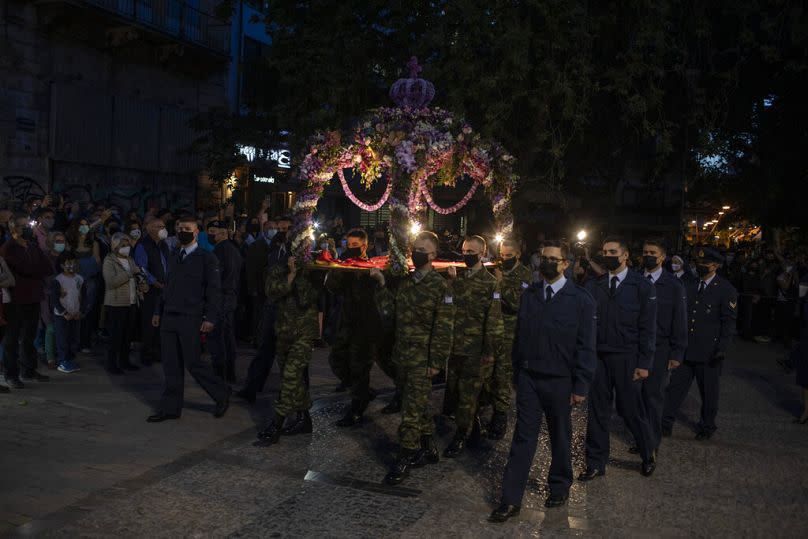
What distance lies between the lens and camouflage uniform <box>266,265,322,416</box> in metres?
7.83

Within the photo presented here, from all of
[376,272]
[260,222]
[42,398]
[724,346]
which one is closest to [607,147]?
[260,222]

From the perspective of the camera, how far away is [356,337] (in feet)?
28.6

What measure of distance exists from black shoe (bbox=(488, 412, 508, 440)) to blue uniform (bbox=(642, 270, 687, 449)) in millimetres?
1457

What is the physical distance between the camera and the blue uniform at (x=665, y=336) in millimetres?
7719

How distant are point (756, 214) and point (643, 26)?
949cm

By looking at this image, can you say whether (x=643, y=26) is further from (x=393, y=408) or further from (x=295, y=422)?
(x=295, y=422)

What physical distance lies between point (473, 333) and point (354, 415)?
5.67 ft

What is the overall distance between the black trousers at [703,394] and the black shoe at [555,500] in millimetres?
2773

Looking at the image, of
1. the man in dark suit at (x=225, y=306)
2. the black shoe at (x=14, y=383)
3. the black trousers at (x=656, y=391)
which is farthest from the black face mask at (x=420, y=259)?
the black shoe at (x=14, y=383)

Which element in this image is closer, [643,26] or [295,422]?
[295,422]

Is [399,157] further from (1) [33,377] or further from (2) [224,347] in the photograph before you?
(1) [33,377]

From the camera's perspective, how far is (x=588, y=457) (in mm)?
7180

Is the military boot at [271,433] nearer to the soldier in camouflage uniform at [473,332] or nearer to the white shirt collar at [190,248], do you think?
the soldier in camouflage uniform at [473,332]

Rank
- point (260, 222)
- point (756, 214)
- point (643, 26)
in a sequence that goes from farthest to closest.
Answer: point (756, 214) < point (643, 26) < point (260, 222)
